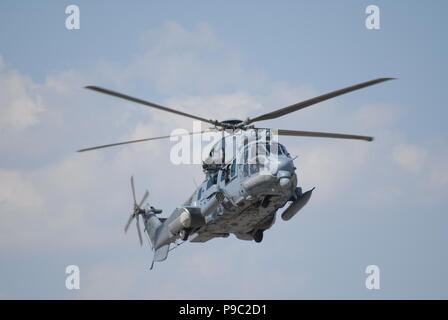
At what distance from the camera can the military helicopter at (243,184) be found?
32469mm

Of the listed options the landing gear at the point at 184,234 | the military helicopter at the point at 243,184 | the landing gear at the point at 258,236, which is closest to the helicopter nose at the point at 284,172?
the military helicopter at the point at 243,184

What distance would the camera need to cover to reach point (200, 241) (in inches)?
1518

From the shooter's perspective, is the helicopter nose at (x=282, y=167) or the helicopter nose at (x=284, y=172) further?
the helicopter nose at (x=282, y=167)

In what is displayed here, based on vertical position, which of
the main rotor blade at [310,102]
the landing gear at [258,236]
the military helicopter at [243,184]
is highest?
the main rotor blade at [310,102]

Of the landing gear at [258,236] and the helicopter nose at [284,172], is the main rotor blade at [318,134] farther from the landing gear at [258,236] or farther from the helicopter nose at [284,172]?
the landing gear at [258,236]

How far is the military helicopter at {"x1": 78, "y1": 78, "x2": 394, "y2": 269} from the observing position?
107 ft

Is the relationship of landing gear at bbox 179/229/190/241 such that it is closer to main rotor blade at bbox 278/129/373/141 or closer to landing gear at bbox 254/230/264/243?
landing gear at bbox 254/230/264/243

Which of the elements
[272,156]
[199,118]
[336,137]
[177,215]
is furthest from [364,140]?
[177,215]

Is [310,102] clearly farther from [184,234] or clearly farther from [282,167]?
[184,234]

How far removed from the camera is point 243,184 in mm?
33375

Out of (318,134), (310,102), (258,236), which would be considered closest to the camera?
(310,102)

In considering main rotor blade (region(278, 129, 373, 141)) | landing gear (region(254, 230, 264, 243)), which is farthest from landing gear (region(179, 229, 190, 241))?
main rotor blade (region(278, 129, 373, 141))

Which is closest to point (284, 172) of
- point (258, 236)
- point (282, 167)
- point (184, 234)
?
point (282, 167)

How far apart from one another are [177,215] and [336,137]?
8994 mm
